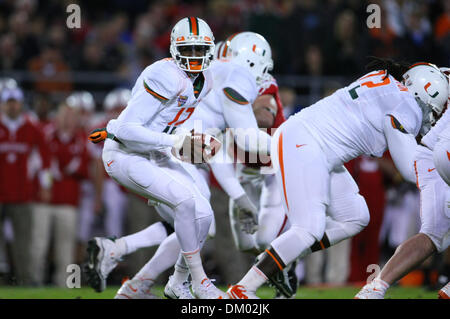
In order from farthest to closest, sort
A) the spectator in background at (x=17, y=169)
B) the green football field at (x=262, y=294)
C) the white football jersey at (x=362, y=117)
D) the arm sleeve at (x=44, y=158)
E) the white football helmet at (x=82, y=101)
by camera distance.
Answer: the white football helmet at (x=82, y=101) → the arm sleeve at (x=44, y=158) → the spectator in background at (x=17, y=169) → the green football field at (x=262, y=294) → the white football jersey at (x=362, y=117)

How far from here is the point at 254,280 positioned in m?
4.50

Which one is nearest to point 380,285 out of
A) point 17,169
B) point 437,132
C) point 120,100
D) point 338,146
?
point 338,146

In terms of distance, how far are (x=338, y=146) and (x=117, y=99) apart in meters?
5.15

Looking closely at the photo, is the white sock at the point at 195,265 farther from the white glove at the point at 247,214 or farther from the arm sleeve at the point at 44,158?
the arm sleeve at the point at 44,158

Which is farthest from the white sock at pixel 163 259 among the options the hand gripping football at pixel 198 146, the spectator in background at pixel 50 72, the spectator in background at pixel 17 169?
the spectator in background at pixel 50 72

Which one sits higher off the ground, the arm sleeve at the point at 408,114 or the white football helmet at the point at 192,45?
the white football helmet at the point at 192,45

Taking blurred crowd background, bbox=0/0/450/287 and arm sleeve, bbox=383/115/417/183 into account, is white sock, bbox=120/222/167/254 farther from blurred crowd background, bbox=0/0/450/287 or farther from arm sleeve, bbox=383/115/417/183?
blurred crowd background, bbox=0/0/450/287

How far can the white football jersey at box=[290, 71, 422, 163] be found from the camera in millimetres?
4602

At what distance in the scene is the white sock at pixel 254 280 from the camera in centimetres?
448

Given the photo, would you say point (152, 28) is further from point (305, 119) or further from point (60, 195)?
point (305, 119)

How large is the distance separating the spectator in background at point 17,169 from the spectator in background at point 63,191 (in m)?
0.16

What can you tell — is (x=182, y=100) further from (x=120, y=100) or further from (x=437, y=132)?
(x=120, y=100)

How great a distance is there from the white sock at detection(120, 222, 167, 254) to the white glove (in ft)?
1.85
